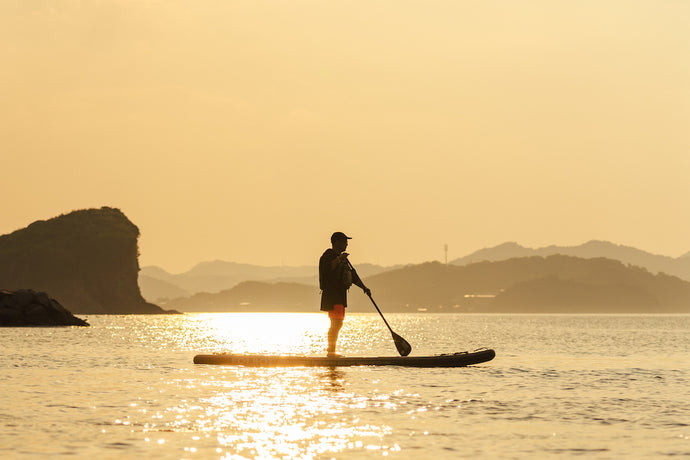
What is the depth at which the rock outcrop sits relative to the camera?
111500mm

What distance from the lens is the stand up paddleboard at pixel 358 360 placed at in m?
31.1

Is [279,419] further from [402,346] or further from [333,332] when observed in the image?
[402,346]

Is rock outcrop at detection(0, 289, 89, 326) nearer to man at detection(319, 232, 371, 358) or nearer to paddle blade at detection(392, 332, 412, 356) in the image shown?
paddle blade at detection(392, 332, 412, 356)

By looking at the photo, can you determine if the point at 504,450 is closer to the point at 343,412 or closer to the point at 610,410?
the point at 343,412

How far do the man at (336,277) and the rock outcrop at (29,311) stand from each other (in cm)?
8800

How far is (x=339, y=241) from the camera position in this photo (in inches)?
1221

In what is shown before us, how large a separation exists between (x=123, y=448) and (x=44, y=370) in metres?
19.6

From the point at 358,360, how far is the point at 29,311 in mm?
89996

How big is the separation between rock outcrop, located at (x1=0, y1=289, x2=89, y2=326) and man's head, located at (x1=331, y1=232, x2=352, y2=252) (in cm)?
8806


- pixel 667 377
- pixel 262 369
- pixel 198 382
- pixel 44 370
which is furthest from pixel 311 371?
pixel 667 377

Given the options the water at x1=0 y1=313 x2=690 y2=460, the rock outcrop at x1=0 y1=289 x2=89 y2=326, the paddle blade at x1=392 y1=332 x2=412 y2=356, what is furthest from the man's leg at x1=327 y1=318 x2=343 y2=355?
the rock outcrop at x1=0 y1=289 x2=89 y2=326

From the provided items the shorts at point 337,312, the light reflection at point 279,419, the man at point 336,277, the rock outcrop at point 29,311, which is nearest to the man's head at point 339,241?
the man at point 336,277

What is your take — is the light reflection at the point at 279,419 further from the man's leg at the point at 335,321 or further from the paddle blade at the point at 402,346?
the paddle blade at the point at 402,346

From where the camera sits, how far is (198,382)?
28000mm
